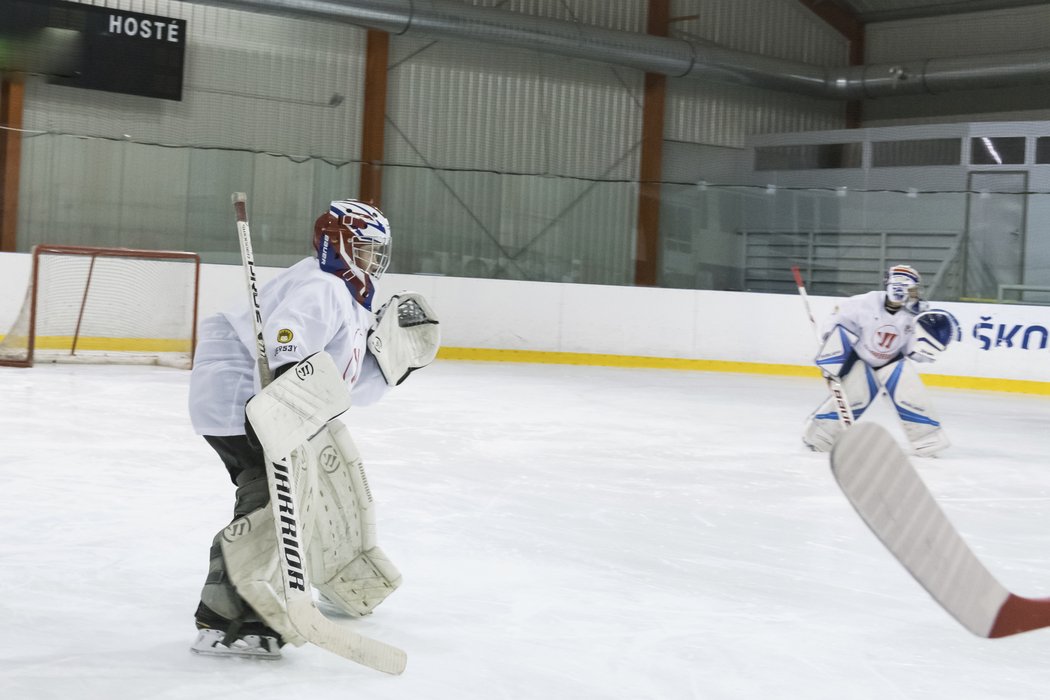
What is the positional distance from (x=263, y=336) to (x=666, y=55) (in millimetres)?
13746

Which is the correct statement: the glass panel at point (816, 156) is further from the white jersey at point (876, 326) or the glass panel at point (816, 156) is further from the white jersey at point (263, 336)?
the white jersey at point (263, 336)

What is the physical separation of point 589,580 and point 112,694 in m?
1.47

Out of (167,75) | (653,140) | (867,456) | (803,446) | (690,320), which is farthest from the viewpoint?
(653,140)

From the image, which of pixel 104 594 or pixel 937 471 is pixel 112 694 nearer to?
pixel 104 594

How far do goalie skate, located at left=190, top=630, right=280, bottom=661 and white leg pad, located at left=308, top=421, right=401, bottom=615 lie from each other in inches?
10.1

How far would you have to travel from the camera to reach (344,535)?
2764 millimetres

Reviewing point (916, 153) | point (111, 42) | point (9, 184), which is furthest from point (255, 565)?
point (916, 153)

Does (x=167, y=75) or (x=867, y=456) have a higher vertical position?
(x=167, y=75)

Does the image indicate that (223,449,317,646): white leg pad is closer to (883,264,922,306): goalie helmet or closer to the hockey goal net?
(883,264,922,306): goalie helmet

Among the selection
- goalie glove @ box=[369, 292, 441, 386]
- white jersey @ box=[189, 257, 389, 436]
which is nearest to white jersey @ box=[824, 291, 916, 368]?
goalie glove @ box=[369, 292, 441, 386]

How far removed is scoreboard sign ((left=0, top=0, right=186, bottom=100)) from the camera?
11.7m

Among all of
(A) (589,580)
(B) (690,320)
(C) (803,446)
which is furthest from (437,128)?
(A) (589,580)

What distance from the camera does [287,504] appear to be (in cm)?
231

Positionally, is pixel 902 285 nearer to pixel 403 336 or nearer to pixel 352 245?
pixel 403 336
